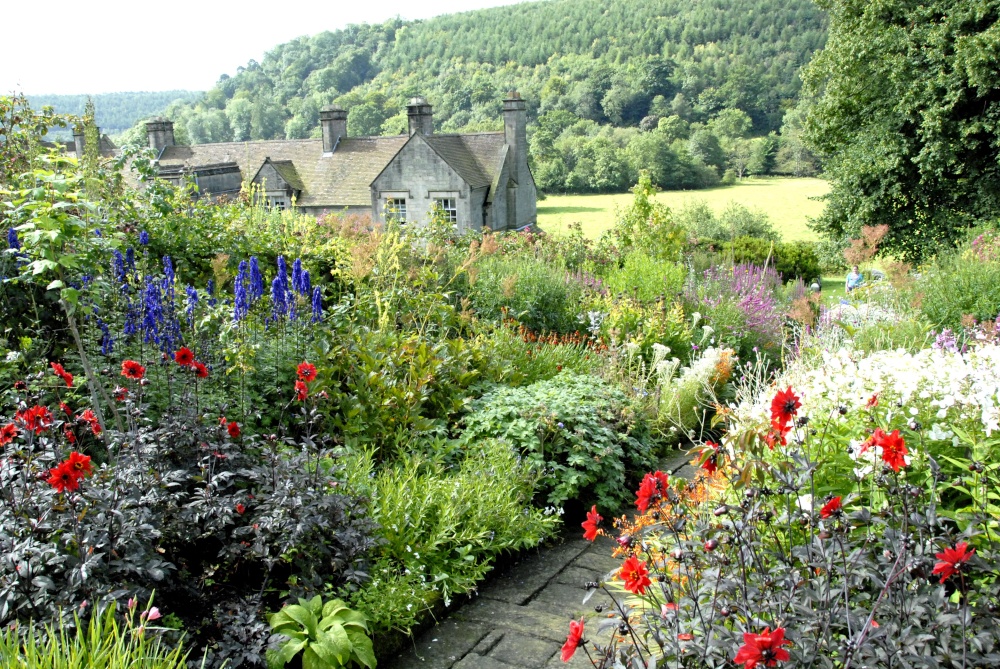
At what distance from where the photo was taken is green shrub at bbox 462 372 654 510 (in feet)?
13.1

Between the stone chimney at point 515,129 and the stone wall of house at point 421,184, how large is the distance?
2800mm

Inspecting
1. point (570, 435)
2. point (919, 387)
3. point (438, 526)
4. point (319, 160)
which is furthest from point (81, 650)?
point (319, 160)

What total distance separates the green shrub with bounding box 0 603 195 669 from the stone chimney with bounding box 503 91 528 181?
2972cm

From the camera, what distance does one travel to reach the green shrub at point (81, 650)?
72.6 inches

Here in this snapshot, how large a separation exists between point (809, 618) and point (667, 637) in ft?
1.34

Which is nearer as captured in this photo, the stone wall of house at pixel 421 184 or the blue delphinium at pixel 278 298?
the blue delphinium at pixel 278 298

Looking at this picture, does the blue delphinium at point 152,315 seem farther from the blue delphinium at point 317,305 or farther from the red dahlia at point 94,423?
the blue delphinium at point 317,305

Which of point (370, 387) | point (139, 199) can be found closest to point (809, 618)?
point (370, 387)

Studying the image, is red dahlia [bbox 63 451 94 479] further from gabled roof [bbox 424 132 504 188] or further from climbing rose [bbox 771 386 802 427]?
gabled roof [bbox 424 132 504 188]

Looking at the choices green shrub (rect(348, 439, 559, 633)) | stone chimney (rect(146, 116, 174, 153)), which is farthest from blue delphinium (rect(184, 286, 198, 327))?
stone chimney (rect(146, 116, 174, 153))

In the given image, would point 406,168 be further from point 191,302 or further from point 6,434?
point 6,434

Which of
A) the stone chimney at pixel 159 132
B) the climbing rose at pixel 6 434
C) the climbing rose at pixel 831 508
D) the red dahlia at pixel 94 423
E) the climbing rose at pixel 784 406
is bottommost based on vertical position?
the red dahlia at pixel 94 423

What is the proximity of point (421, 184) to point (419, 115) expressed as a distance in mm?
3304

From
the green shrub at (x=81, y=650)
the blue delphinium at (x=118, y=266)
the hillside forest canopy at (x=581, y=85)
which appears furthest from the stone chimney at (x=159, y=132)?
the green shrub at (x=81, y=650)
